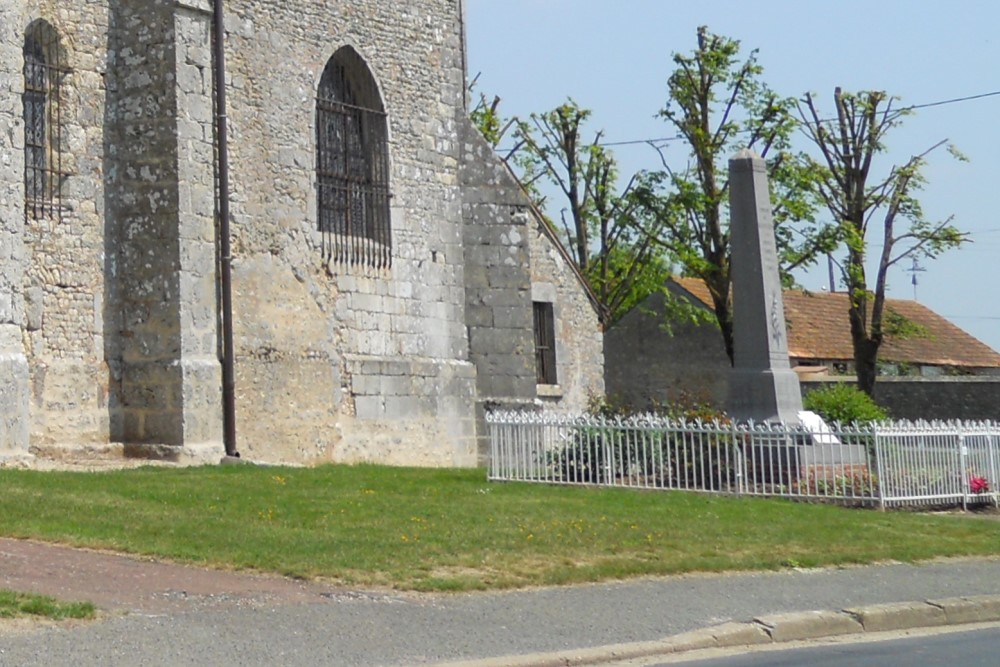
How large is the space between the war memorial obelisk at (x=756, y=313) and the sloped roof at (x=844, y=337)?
21739mm

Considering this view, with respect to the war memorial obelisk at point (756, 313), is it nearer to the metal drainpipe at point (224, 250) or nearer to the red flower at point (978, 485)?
the red flower at point (978, 485)

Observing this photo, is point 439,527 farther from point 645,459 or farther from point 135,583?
point 645,459

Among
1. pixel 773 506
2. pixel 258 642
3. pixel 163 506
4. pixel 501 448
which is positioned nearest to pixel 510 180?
pixel 501 448

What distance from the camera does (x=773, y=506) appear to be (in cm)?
1538

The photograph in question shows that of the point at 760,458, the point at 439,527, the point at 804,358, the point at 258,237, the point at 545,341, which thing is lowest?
the point at 439,527

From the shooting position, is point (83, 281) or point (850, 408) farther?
point (850, 408)

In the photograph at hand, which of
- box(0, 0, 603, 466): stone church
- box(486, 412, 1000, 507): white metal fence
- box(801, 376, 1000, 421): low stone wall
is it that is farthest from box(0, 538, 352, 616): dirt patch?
box(801, 376, 1000, 421): low stone wall

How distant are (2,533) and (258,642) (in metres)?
3.73

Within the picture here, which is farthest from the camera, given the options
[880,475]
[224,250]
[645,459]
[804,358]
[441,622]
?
[804,358]

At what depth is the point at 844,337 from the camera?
145 ft

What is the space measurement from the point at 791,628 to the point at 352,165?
12498 mm

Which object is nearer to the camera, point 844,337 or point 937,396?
point 937,396

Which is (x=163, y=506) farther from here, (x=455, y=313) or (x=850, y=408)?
(x=850, y=408)

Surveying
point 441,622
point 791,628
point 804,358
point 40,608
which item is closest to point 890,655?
point 791,628
